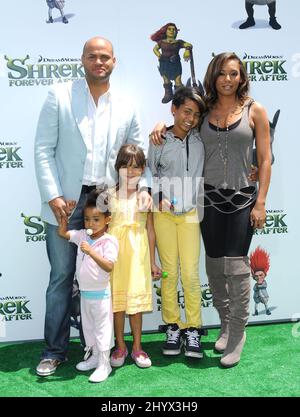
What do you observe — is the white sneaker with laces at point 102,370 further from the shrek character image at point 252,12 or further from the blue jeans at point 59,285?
the shrek character image at point 252,12

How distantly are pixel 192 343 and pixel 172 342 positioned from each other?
0.14 meters

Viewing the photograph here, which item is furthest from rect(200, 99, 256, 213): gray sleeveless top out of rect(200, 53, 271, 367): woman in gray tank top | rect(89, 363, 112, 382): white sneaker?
rect(89, 363, 112, 382): white sneaker

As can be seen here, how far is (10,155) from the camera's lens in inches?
134

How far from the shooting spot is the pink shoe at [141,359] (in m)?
2.93

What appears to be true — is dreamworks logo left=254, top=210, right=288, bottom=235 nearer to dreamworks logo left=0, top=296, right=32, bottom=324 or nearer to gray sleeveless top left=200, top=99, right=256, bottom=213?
gray sleeveless top left=200, top=99, right=256, bottom=213

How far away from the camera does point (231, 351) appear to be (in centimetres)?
297

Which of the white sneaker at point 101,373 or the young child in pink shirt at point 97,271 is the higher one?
the young child in pink shirt at point 97,271

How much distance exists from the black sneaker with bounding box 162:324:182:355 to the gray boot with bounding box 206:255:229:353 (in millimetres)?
247

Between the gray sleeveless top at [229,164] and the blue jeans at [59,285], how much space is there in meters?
0.78

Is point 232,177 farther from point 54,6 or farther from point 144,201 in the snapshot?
point 54,6

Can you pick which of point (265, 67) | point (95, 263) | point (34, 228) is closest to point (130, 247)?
point (95, 263)

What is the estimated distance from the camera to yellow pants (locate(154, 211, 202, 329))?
3.04m

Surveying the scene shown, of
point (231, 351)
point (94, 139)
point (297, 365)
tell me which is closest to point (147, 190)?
point (94, 139)

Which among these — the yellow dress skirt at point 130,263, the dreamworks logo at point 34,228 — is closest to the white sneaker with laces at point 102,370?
the yellow dress skirt at point 130,263
